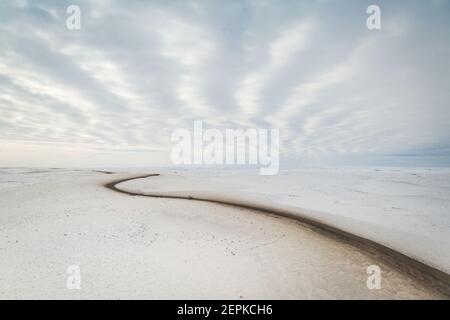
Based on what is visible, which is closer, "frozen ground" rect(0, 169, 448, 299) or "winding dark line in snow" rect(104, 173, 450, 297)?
"frozen ground" rect(0, 169, 448, 299)

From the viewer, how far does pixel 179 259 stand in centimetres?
784

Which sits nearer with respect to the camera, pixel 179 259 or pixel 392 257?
pixel 179 259

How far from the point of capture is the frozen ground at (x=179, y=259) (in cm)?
620

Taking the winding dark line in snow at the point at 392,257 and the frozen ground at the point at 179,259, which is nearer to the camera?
the frozen ground at the point at 179,259

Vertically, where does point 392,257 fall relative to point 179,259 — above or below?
below

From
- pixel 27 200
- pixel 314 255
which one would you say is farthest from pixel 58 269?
pixel 27 200

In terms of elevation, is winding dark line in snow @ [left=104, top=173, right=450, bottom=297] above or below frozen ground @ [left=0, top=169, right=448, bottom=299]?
below

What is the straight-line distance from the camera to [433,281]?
747 cm

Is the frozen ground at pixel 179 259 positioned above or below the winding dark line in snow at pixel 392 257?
above

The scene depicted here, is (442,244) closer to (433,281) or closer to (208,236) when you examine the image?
(433,281)

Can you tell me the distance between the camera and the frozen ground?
6195 millimetres

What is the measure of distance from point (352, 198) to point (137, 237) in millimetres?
18883

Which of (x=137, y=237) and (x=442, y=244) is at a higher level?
(x=137, y=237)
